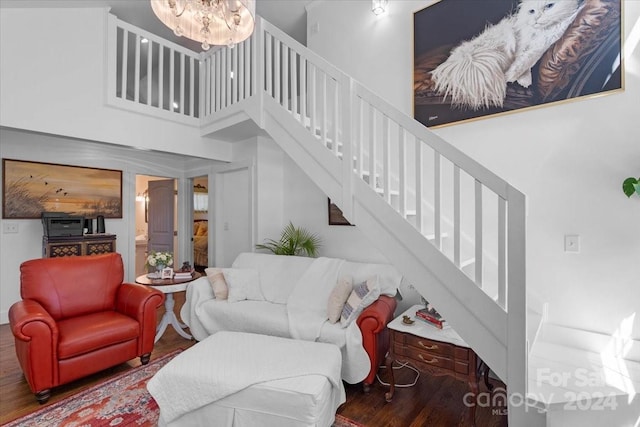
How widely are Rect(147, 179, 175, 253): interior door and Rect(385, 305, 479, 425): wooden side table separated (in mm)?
4645

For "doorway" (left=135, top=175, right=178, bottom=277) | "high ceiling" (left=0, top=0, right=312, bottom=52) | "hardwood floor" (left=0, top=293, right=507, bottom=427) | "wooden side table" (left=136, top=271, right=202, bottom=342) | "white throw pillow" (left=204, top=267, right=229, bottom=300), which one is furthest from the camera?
"doorway" (left=135, top=175, right=178, bottom=277)

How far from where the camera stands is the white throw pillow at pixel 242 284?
312 cm

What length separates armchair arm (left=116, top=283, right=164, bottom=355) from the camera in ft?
8.65

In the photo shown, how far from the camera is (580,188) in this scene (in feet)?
6.91

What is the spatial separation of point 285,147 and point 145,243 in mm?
5291

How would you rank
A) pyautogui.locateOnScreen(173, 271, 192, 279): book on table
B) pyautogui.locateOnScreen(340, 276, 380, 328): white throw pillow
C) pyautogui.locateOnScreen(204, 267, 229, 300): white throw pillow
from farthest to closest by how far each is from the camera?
pyautogui.locateOnScreen(173, 271, 192, 279): book on table, pyautogui.locateOnScreen(204, 267, 229, 300): white throw pillow, pyautogui.locateOnScreen(340, 276, 380, 328): white throw pillow

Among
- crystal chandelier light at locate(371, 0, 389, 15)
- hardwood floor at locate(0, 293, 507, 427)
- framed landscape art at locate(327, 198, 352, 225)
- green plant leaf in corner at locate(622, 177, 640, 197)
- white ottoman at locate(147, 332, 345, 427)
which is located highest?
crystal chandelier light at locate(371, 0, 389, 15)

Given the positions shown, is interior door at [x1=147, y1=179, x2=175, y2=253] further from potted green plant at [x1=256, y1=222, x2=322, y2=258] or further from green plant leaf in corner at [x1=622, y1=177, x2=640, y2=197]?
green plant leaf in corner at [x1=622, y1=177, x2=640, y2=197]

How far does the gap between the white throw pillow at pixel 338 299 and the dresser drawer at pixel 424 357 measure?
1.79 ft

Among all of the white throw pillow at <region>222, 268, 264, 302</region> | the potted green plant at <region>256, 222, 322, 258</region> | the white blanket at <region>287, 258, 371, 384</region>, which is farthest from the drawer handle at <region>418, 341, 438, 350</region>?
the potted green plant at <region>256, 222, 322, 258</region>

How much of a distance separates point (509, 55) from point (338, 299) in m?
2.38

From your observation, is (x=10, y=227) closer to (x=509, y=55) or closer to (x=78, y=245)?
(x=78, y=245)

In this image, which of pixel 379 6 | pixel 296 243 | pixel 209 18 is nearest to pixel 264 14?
pixel 379 6

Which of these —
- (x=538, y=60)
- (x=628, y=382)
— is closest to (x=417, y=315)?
(x=628, y=382)
